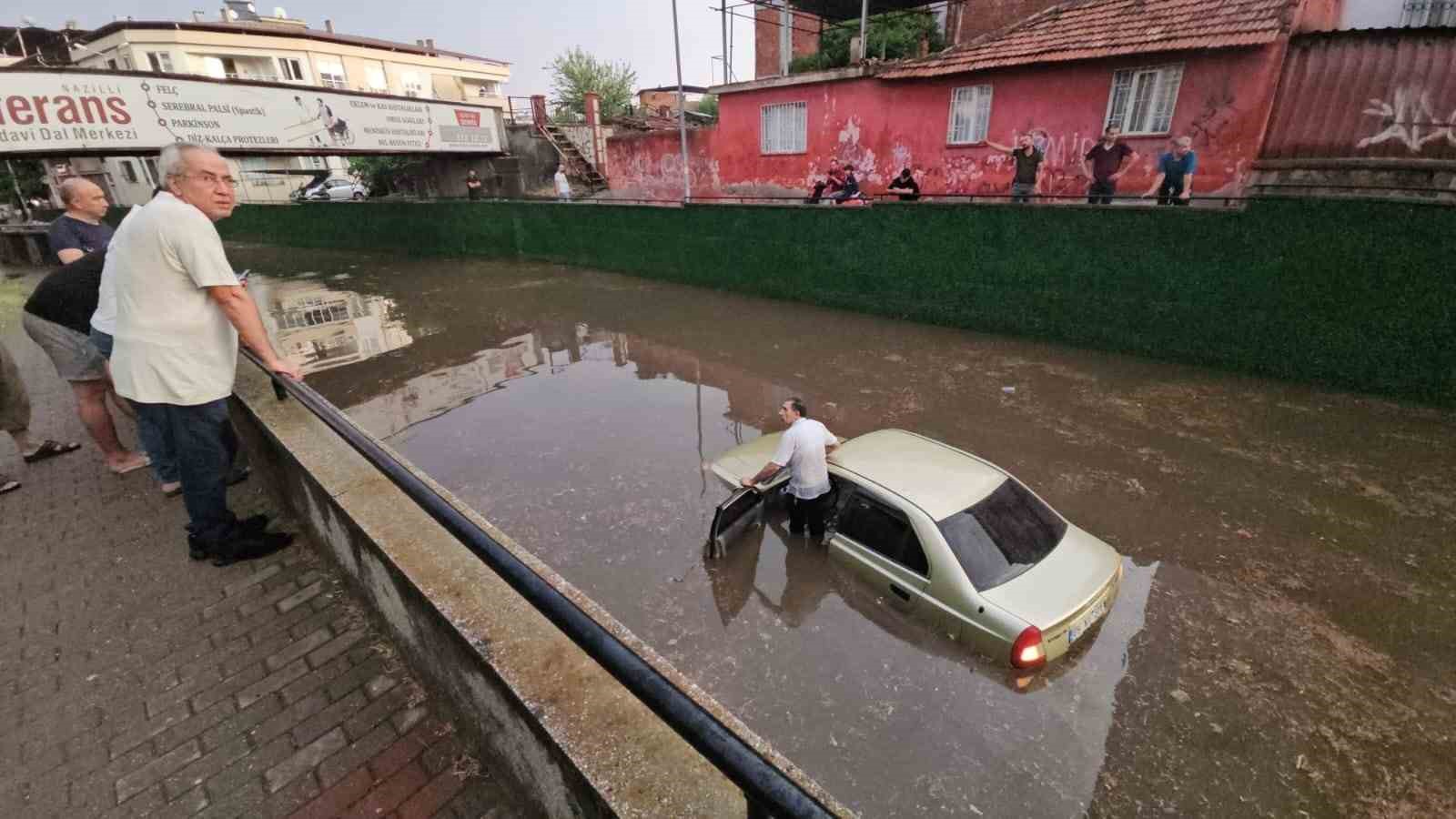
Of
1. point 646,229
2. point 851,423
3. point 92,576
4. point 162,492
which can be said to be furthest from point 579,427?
point 646,229

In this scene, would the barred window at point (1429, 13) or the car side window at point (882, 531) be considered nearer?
the car side window at point (882, 531)

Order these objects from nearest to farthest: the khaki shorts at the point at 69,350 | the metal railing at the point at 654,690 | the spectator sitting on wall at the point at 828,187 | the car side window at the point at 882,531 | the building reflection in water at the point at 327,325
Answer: the metal railing at the point at 654,690 < the car side window at the point at 882,531 < the khaki shorts at the point at 69,350 < the building reflection in water at the point at 327,325 < the spectator sitting on wall at the point at 828,187

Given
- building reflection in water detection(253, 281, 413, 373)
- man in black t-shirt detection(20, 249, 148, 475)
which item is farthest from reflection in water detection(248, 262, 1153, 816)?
man in black t-shirt detection(20, 249, 148, 475)

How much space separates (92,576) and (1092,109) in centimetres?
1712

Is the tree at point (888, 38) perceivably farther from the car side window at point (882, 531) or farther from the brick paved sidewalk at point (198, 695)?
the brick paved sidewalk at point (198, 695)

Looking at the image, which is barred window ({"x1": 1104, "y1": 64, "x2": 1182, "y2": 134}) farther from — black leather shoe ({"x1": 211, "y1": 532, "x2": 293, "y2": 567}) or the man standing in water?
black leather shoe ({"x1": 211, "y1": 532, "x2": 293, "y2": 567})

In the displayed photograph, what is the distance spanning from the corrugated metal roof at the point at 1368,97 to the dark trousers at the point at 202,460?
1652 cm

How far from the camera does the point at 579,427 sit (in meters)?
8.07

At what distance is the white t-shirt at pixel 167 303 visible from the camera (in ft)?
10.1

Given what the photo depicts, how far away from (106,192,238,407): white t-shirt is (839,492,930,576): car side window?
428cm

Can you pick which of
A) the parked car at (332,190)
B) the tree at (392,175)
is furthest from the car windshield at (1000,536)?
the parked car at (332,190)

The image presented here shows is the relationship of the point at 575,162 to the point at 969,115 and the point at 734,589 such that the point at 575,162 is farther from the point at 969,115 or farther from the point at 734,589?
the point at 734,589

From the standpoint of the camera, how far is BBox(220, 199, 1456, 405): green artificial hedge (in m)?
7.68

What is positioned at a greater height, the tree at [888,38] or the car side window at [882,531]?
the tree at [888,38]
